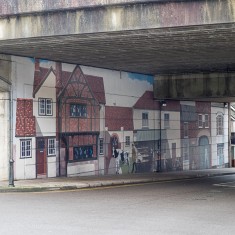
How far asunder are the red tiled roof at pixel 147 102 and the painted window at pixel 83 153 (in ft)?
16.4

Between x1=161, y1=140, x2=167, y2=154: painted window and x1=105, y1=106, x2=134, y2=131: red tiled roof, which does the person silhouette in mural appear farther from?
x1=161, y1=140, x2=167, y2=154: painted window

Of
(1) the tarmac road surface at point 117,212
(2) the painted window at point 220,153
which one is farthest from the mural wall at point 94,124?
(1) the tarmac road surface at point 117,212

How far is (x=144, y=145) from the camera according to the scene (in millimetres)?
30500

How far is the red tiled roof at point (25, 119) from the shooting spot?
70.0 ft

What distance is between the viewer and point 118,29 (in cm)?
1634

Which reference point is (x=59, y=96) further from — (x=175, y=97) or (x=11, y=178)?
(x=175, y=97)

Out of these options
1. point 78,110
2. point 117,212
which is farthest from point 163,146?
point 117,212

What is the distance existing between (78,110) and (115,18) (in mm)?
9195

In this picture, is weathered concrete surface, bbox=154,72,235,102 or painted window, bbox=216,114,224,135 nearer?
weathered concrete surface, bbox=154,72,235,102

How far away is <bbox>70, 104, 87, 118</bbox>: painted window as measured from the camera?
80.9 ft

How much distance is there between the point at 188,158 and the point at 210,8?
70.2 ft

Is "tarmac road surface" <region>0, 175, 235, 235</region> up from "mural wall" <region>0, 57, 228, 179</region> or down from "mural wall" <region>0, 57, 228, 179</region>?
down

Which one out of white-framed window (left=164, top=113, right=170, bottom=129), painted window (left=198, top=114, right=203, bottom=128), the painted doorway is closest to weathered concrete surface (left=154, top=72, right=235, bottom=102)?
white-framed window (left=164, top=113, right=170, bottom=129)

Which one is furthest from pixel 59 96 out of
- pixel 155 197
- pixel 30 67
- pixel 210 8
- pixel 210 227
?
pixel 210 227
